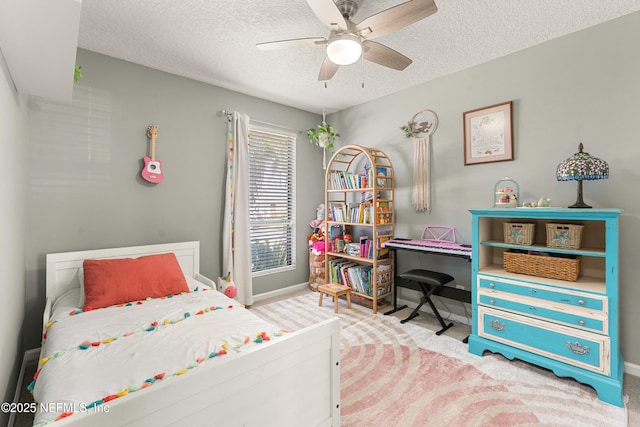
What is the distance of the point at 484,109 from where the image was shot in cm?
289

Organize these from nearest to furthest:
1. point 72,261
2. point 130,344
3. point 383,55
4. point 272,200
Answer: point 130,344 → point 383,55 → point 72,261 → point 272,200

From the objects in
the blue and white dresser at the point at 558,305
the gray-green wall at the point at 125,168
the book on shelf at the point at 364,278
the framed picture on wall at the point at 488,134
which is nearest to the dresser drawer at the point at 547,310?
the blue and white dresser at the point at 558,305

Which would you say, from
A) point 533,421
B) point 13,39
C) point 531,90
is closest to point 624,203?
point 531,90

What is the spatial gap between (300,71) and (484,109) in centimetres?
189

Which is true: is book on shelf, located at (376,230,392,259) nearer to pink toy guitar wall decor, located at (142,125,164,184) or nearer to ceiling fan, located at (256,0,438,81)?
ceiling fan, located at (256,0,438,81)

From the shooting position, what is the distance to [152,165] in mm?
2932

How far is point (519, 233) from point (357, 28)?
2.02m

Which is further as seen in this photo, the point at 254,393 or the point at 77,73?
the point at 77,73

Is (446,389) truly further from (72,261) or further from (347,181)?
(72,261)

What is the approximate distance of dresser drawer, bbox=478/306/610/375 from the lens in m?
1.91

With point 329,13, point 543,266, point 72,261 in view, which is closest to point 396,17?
point 329,13

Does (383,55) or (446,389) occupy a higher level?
(383,55)

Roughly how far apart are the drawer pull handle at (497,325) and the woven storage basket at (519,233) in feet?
2.18

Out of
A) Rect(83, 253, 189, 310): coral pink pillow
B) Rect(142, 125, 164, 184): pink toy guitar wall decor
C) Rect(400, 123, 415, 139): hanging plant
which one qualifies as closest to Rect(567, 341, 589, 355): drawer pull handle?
Rect(400, 123, 415, 139): hanging plant
